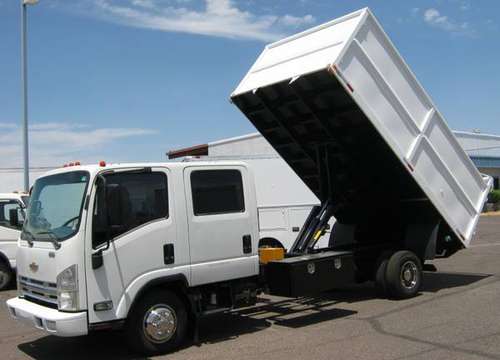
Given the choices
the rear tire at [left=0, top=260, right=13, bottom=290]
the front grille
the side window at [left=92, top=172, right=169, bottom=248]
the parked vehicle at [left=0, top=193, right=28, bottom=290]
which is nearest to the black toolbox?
the side window at [left=92, top=172, right=169, bottom=248]

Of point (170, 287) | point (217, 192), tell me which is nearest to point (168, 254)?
point (170, 287)

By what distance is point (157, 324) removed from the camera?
6.93 metres

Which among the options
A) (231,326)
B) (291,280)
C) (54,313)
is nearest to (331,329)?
(291,280)

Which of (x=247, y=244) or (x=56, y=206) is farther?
(x=247, y=244)

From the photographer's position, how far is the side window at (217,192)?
745 cm

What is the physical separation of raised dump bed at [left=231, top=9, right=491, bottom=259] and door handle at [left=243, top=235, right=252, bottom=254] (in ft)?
8.06

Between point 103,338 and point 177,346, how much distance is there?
1.44 meters

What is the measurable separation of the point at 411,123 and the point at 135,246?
4899 mm

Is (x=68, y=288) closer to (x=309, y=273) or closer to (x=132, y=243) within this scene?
(x=132, y=243)

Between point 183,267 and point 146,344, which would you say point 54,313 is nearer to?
point 146,344

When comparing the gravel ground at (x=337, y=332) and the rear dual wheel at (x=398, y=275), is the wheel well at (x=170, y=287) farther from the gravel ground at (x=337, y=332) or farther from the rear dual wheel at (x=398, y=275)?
the rear dual wheel at (x=398, y=275)

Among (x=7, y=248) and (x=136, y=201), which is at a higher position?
(x=136, y=201)

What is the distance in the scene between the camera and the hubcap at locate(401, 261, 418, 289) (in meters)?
9.77

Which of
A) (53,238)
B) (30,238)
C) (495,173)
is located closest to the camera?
(53,238)
